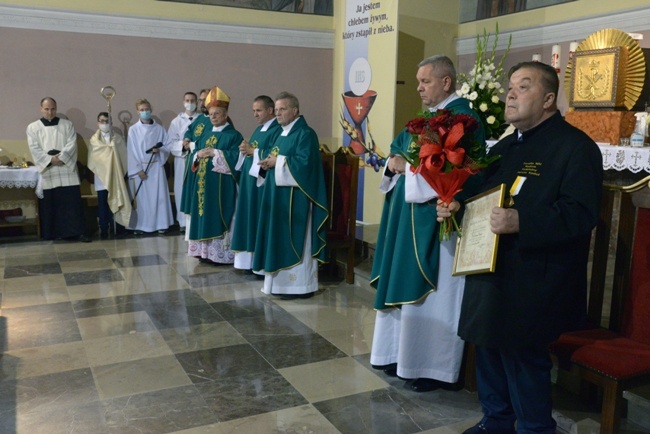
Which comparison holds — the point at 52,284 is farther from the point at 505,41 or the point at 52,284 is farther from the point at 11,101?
the point at 505,41

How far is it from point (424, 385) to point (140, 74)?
24.0ft

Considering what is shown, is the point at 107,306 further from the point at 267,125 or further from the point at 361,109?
the point at 361,109

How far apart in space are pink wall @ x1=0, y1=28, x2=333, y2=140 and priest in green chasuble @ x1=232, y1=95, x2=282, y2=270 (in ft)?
12.5

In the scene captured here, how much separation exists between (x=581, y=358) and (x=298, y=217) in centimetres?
319

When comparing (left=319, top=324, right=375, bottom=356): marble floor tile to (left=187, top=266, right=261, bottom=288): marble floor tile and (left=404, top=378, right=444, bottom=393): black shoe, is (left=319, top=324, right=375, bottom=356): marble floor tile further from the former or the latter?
(left=187, top=266, right=261, bottom=288): marble floor tile

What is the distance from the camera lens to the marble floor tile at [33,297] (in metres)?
5.39

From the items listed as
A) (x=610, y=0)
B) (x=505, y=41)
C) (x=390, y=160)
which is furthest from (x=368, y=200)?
(x=390, y=160)

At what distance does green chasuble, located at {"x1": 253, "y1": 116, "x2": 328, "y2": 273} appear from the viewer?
18.1ft

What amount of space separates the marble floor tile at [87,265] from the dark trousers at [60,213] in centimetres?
132

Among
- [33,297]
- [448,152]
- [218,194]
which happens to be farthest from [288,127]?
[448,152]

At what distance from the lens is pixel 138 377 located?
12.6 ft

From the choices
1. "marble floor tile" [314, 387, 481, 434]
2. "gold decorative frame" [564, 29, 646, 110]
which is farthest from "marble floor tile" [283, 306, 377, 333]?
"gold decorative frame" [564, 29, 646, 110]

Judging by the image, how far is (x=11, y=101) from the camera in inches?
337

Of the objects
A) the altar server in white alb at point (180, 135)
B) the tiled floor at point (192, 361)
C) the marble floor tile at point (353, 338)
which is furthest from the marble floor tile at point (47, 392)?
the altar server in white alb at point (180, 135)
